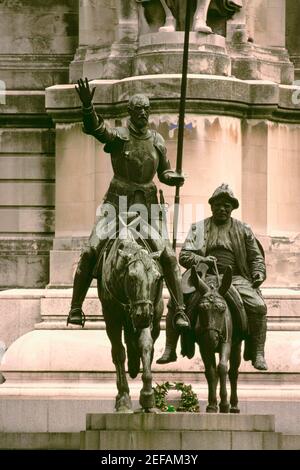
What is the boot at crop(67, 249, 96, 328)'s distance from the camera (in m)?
37.2

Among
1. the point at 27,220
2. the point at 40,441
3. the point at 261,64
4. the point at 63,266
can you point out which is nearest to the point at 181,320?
the point at 40,441

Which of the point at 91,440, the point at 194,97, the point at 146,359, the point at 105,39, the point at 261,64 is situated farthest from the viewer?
the point at 105,39

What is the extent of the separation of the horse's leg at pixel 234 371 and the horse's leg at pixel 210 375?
706mm

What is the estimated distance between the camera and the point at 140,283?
35719mm

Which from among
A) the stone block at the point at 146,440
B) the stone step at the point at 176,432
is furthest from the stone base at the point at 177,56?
the stone block at the point at 146,440

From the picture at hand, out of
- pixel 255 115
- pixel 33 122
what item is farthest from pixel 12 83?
pixel 255 115

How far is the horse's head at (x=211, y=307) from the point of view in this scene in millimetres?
36438

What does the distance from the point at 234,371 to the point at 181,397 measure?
1.56 metres

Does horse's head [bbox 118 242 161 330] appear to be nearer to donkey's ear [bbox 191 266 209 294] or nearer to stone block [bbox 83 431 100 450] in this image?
donkey's ear [bbox 191 266 209 294]

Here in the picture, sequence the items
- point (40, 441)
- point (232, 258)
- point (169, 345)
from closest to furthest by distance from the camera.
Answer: point (169, 345) < point (232, 258) < point (40, 441)

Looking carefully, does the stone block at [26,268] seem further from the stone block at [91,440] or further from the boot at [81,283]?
the stone block at [91,440]

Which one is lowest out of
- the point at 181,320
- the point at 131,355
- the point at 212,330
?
the point at 131,355

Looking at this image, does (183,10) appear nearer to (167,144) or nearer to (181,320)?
(167,144)

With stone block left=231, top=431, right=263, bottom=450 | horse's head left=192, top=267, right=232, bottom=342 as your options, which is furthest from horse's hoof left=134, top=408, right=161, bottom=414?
horse's head left=192, top=267, right=232, bottom=342
